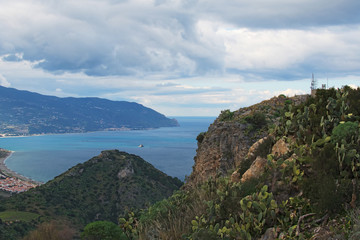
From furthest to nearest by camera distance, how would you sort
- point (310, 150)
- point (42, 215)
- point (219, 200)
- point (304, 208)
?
point (42, 215)
point (219, 200)
point (310, 150)
point (304, 208)

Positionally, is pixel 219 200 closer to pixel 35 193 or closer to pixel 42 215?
pixel 42 215

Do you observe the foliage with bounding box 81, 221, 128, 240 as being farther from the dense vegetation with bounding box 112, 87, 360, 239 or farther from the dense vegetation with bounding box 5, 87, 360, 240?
the dense vegetation with bounding box 112, 87, 360, 239

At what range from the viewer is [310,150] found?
7016mm

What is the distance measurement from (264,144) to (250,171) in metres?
1.40

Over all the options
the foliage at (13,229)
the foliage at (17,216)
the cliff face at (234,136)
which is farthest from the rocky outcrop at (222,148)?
the foliage at (17,216)

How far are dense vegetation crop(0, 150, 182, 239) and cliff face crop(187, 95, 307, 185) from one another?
1980 inches

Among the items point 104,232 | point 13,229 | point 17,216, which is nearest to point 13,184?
point 17,216

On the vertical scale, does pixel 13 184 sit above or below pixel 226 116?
below

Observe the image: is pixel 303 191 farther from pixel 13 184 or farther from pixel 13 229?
pixel 13 184

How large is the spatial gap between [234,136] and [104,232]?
10156 millimetres

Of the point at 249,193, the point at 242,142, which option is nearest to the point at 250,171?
the point at 249,193

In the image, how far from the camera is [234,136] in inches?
749

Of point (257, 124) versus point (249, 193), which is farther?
point (257, 124)

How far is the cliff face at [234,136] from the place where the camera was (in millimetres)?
18219
